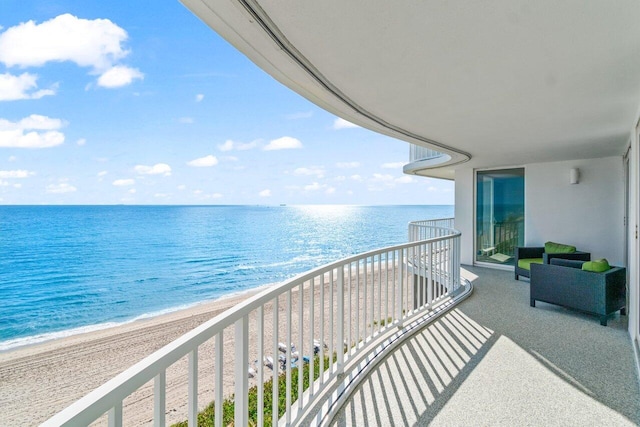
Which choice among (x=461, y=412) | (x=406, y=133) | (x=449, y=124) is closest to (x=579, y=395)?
(x=461, y=412)

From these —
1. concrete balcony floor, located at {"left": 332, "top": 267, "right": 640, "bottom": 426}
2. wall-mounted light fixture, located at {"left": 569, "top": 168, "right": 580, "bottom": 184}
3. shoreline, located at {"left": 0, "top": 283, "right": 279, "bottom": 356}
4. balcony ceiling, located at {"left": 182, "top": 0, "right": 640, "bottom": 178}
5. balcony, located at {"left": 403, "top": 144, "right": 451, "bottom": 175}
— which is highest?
balcony, located at {"left": 403, "top": 144, "right": 451, "bottom": 175}

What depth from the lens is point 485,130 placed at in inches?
145

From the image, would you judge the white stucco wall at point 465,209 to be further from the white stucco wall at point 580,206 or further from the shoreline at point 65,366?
the shoreline at point 65,366

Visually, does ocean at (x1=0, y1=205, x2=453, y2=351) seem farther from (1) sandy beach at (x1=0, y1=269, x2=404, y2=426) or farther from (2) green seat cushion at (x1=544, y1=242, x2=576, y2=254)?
(2) green seat cushion at (x1=544, y1=242, x2=576, y2=254)

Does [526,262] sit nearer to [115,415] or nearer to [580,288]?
[580,288]

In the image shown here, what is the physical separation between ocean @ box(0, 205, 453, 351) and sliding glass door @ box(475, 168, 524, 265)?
36.6 ft

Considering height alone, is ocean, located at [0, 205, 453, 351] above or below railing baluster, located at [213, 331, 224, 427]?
below

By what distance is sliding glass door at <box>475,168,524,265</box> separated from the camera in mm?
6672

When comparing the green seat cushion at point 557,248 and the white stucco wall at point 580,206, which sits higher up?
the white stucco wall at point 580,206

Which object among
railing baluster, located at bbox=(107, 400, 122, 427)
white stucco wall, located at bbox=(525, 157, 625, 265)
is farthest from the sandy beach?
white stucco wall, located at bbox=(525, 157, 625, 265)

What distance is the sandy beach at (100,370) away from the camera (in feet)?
16.3

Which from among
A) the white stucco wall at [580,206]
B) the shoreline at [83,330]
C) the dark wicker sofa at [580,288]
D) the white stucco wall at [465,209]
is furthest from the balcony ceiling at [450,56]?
the shoreline at [83,330]

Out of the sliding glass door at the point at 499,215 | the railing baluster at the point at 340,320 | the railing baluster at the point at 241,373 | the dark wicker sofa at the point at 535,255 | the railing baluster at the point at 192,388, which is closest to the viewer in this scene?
the railing baluster at the point at 192,388

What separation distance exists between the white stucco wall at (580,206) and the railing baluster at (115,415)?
7.21 m
